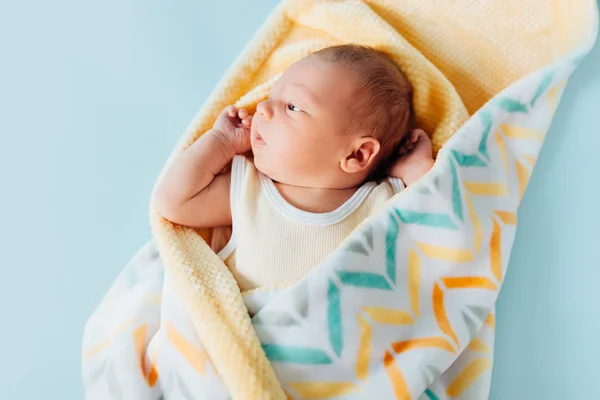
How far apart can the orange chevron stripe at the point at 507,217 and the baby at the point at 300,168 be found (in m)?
0.15

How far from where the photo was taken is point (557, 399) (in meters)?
0.99

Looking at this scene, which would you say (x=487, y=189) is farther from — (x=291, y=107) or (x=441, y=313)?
(x=291, y=107)

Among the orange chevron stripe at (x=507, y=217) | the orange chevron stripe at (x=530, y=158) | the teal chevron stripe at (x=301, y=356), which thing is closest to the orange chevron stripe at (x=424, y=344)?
the teal chevron stripe at (x=301, y=356)

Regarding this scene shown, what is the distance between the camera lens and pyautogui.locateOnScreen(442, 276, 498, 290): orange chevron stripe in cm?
96

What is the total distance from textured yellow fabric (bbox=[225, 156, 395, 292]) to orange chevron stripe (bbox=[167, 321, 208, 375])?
13 centimetres

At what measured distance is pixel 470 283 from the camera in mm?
975

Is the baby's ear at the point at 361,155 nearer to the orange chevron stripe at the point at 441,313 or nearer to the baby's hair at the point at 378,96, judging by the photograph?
the baby's hair at the point at 378,96

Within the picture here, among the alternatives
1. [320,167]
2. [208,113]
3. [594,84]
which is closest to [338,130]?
[320,167]

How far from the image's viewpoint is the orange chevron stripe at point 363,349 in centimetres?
90

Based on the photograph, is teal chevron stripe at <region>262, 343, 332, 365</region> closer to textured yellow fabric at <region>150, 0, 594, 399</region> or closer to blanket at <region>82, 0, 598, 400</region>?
blanket at <region>82, 0, 598, 400</region>

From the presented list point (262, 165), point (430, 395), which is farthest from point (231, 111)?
point (430, 395)

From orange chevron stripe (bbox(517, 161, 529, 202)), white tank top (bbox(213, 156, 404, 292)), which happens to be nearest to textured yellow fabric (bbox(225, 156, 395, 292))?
white tank top (bbox(213, 156, 404, 292))

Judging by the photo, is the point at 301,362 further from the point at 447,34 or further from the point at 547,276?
the point at 447,34

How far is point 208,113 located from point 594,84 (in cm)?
72
